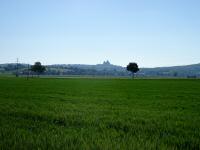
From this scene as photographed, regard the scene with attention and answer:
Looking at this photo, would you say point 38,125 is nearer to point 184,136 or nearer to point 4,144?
point 4,144

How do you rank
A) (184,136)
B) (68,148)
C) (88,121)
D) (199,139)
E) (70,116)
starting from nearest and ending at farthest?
1. (68,148)
2. (199,139)
3. (184,136)
4. (88,121)
5. (70,116)

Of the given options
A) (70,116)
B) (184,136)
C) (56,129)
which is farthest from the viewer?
(70,116)

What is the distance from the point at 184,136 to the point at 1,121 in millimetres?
7117

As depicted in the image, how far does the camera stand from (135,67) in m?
198

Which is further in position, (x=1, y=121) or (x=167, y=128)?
(x=1, y=121)

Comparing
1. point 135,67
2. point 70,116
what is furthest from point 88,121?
point 135,67

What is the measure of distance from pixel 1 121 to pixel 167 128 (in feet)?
21.3

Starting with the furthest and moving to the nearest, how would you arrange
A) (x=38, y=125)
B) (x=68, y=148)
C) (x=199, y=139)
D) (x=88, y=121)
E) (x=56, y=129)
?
(x=88, y=121)
(x=38, y=125)
(x=56, y=129)
(x=199, y=139)
(x=68, y=148)

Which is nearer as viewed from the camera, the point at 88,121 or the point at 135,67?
the point at 88,121

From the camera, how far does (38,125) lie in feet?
37.1

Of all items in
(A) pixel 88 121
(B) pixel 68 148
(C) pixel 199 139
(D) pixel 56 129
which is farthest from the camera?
(A) pixel 88 121

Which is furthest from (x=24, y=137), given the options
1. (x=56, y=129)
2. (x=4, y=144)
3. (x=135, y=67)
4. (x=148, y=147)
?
(x=135, y=67)

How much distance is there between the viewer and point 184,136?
30.7 ft

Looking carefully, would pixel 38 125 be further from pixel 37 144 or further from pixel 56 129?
pixel 37 144
